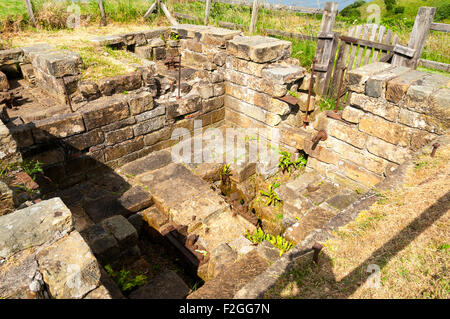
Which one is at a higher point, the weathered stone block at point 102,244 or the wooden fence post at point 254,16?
the wooden fence post at point 254,16

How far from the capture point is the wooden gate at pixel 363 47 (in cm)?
620

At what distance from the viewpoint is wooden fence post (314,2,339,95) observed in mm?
6652

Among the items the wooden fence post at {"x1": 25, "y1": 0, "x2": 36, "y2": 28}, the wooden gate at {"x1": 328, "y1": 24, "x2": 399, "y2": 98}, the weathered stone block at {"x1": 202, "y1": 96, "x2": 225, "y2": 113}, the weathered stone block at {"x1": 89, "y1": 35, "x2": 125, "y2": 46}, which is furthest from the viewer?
the wooden fence post at {"x1": 25, "y1": 0, "x2": 36, "y2": 28}

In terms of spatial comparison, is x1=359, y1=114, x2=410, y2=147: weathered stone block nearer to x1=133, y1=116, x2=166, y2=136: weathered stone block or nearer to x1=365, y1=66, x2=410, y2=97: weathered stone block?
x1=365, y1=66, x2=410, y2=97: weathered stone block

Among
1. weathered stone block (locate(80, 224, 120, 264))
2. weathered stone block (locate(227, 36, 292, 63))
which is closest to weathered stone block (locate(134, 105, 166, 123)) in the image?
weathered stone block (locate(227, 36, 292, 63))

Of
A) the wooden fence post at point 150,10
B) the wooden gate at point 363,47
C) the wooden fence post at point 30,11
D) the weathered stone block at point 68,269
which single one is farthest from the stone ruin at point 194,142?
the wooden fence post at point 150,10

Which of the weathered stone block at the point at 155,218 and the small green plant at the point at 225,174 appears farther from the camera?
the small green plant at the point at 225,174

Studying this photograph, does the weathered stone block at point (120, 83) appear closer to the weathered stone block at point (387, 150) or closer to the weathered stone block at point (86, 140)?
the weathered stone block at point (86, 140)

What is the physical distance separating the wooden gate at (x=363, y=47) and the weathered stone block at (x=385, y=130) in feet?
6.91

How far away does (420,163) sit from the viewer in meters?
3.49

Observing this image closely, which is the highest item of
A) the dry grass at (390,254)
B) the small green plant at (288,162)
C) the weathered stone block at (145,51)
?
the weathered stone block at (145,51)

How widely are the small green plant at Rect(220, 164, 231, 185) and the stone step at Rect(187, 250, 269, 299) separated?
2282 millimetres

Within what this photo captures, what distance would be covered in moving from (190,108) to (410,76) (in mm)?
3523
